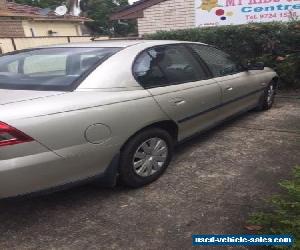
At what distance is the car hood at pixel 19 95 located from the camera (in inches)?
109

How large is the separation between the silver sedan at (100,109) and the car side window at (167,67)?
0.01 m

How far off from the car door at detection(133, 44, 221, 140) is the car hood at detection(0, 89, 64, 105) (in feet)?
3.10

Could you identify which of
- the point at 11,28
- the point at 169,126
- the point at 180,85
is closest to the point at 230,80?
the point at 180,85

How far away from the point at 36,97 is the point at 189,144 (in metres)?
2.45

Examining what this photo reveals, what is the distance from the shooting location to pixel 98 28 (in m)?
51.4

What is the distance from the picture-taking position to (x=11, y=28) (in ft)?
73.6

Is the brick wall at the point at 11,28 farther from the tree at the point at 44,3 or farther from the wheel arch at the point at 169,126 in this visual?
the tree at the point at 44,3

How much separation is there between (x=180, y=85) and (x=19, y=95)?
69.2 inches

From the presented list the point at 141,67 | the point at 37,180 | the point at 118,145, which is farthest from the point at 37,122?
the point at 141,67

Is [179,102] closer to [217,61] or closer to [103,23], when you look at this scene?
[217,61]

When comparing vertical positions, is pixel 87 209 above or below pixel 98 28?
below

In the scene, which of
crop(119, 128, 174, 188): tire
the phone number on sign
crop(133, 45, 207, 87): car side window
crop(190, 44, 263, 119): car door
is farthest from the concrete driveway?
the phone number on sign

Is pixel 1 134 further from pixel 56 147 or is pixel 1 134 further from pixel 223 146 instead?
pixel 223 146

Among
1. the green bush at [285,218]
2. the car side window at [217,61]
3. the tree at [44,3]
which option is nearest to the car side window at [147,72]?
the car side window at [217,61]
